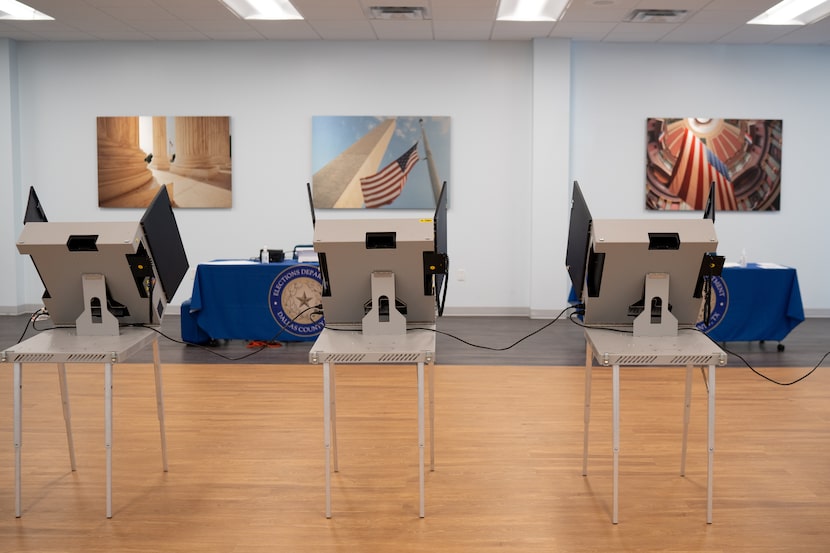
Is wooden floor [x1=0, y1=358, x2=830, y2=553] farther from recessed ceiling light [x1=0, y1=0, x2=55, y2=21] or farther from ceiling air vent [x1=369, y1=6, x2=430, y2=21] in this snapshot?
recessed ceiling light [x1=0, y1=0, x2=55, y2=21]

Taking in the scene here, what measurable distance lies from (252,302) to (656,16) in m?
4.55

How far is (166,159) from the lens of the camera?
27.1ft

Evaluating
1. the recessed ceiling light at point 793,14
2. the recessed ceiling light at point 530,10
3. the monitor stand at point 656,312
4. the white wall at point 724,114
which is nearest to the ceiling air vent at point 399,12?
the recessed ceiling light at point 530,10

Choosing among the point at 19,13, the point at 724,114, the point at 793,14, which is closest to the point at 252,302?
the point at 19,13

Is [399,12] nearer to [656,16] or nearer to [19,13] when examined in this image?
[656,16]

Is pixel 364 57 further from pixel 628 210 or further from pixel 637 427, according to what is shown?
pixel 637 427

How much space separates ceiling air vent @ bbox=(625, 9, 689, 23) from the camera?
6.91 metres

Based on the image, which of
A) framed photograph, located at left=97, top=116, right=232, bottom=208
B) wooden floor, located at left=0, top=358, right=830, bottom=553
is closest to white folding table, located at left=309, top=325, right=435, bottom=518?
wooden floor, located at left=0, top=358, right=830, bottom=553

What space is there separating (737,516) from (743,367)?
2.96 m

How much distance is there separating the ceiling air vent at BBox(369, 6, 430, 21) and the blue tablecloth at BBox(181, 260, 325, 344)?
2482mm

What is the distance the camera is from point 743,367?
5750mm

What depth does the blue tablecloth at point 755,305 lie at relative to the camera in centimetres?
646

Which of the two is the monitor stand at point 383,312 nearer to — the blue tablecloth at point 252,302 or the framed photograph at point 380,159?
the blue tablecloth at point 252,302

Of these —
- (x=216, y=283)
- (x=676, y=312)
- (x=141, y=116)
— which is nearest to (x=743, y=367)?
(x=676, y=312)
